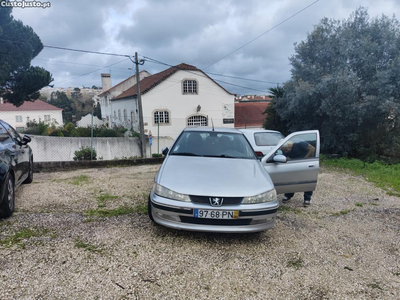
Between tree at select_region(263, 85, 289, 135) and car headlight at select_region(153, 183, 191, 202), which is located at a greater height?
tree at select_region(263, 85, 289, 135)

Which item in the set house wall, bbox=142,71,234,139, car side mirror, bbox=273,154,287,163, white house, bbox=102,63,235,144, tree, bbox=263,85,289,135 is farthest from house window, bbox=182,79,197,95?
car side mirror, bbox=273,154,287,163

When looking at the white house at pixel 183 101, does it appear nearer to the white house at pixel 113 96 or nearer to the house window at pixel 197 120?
the house window at pixel 197 120

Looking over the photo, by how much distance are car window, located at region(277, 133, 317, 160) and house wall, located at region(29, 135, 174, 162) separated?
10.9 m

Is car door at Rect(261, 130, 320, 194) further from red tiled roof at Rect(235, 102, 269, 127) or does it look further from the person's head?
red tiled roof at Rect(235, 102, 269, 127)

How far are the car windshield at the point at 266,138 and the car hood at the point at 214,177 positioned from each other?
14.7 ft

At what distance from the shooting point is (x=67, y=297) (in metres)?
2.52

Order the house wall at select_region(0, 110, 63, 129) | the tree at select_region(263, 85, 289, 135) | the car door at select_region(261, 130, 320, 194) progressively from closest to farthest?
the car door at select_region(261, 130, 320, 194)
the tree at select_region(263, 85, 289, 135)
the house wall at select_region(0, 110, 63, 129)

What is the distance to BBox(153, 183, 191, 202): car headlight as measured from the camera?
3439mm

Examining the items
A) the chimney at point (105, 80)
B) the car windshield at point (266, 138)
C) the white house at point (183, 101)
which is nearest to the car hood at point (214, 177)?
the car windshield at point (266, 138)

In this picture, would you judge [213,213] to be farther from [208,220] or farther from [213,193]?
[213,193]

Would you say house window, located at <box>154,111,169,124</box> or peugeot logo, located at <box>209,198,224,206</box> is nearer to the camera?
peugeot logo, located at <box>209,198,224,206</box>

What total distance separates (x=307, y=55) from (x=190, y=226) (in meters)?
13.1

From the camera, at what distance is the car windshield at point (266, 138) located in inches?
348

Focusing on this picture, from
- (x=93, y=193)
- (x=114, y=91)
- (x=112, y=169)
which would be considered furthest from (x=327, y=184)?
(x=114, y=91)
